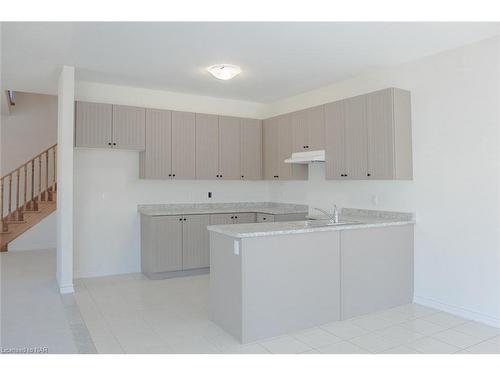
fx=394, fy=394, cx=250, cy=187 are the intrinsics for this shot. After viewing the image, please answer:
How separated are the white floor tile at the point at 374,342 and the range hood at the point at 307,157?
7.51 feet

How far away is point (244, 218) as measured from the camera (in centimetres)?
575

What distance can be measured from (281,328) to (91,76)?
3.76m

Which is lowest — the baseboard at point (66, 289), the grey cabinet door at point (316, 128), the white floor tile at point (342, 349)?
the white floor tile at point (342, 349)

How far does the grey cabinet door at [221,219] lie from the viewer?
5.50m

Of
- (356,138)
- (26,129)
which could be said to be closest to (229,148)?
(356,138)

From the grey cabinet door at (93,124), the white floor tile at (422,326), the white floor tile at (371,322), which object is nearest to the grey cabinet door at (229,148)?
the grey cabinet door at (93,124)

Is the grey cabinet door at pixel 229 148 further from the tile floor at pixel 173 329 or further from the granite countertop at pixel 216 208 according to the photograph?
the tile floor at pixel 173 329

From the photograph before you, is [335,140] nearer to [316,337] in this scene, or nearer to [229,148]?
[229,148]

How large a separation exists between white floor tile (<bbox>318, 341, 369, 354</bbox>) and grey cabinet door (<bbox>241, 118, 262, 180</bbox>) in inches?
133

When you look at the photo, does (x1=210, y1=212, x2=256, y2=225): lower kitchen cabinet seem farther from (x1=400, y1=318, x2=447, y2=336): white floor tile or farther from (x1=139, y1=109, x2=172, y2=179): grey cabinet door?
(x1=400, y1=318, x2=447, y2=336): white floor tile

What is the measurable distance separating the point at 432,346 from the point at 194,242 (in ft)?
10.6

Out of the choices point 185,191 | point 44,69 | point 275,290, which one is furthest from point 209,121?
point 275,290

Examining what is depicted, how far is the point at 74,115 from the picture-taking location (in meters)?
4.88
